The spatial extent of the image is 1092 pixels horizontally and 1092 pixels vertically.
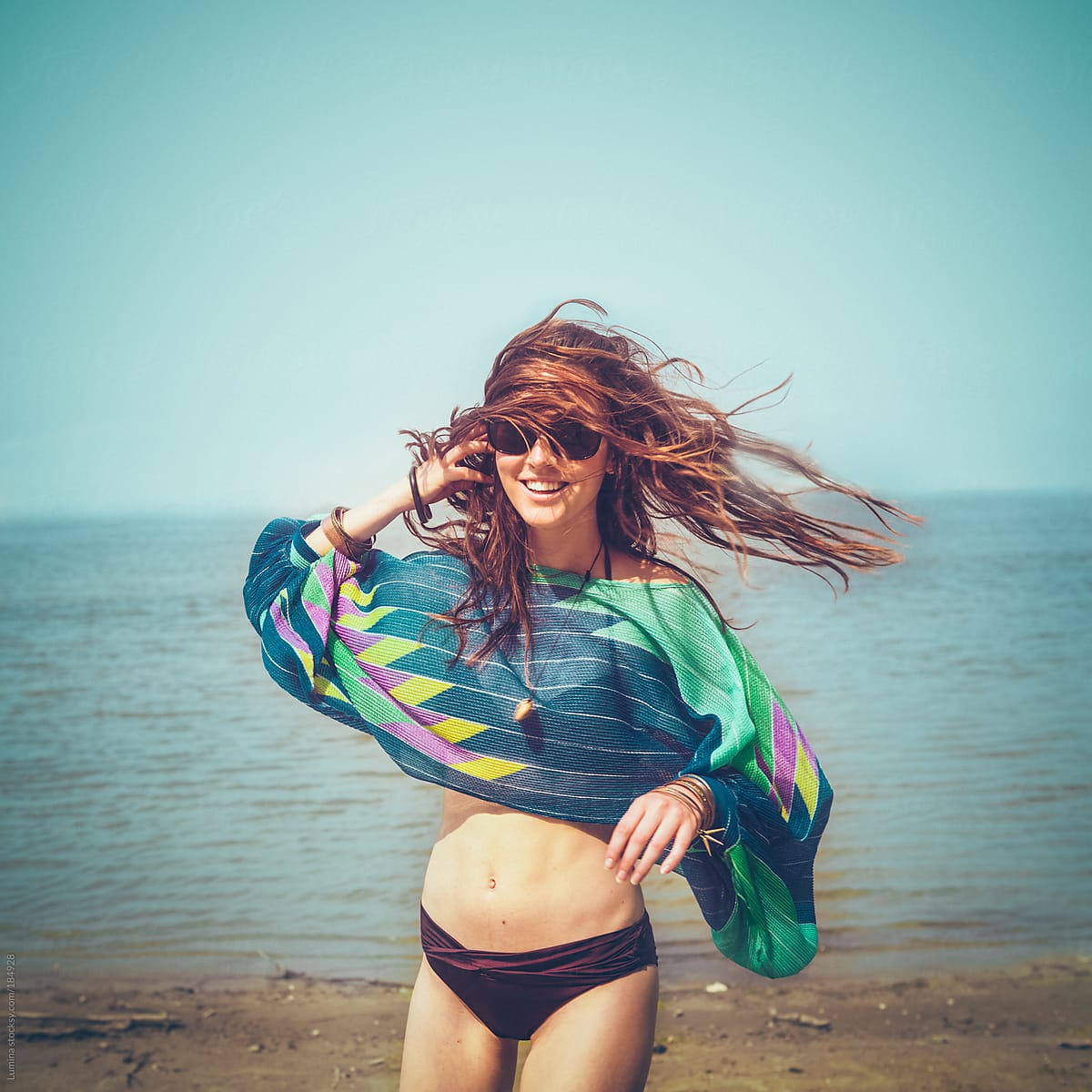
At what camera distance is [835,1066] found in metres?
4.67

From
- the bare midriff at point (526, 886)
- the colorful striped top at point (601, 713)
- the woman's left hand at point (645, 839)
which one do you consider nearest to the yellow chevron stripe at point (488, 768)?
the colorful striped top at point (601, 713)

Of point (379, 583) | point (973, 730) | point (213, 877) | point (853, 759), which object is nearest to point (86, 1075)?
point (213, 877)

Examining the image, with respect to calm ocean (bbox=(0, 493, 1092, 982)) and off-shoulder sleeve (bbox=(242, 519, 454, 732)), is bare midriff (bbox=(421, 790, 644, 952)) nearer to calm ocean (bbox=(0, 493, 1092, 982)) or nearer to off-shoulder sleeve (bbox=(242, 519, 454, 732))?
off-shoulder sleeve (bbox=(242, 519, 454, 732))

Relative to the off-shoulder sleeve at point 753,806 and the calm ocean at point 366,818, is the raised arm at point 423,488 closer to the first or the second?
the off-shoulder sleeve at point 753,806

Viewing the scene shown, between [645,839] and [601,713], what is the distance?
16.8 inches

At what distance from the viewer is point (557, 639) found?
2.37 metres

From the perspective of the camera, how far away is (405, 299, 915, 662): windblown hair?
91.1 inches

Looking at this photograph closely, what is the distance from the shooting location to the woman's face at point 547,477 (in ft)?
7.47

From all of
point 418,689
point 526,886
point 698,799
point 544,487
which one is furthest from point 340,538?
point 698,799

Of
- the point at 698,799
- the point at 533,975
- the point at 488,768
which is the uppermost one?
the point at 698,799

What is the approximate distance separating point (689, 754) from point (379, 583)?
2.52 feet

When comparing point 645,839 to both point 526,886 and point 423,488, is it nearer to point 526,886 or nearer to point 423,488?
point 526,886

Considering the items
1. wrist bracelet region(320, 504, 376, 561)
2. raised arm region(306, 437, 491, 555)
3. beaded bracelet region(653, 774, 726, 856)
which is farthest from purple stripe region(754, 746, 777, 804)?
wrist bracelet region(320, 504, 376, 561)

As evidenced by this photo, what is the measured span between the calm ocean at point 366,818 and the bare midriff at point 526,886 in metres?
1.04
